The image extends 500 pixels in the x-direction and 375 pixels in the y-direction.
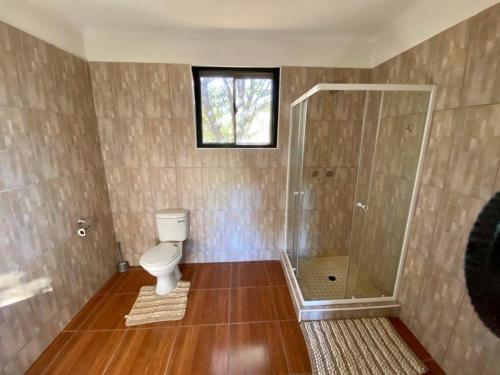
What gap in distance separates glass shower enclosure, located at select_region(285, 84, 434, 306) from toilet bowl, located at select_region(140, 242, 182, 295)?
48.1 inches

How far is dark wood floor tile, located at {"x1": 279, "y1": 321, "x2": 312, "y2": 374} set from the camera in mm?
1524

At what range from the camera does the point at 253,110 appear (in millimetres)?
2475

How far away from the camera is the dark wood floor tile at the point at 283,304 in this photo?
1959 mm

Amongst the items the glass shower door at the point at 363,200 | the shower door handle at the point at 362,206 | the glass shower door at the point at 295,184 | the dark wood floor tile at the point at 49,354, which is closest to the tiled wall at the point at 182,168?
Answer: the glass shower door at the point at 295,184

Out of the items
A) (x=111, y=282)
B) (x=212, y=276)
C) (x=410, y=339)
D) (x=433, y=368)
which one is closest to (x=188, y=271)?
(x=212, y=276)

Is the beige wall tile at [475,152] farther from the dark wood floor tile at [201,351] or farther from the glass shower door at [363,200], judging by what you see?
the dark wood floor tile at [201,351]

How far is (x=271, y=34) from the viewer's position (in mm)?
2219

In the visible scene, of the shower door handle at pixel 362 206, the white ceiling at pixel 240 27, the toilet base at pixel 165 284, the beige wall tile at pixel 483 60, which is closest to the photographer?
the beige wall tile at pixel 483 60

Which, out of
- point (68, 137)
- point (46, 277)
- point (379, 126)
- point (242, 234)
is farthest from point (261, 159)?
point (46, 277)

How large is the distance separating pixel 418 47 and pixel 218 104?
181 cm

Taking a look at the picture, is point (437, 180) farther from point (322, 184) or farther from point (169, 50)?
point (169, 50)

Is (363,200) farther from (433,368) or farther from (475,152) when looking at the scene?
(433,368)

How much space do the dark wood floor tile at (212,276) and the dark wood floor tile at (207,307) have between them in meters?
0.08

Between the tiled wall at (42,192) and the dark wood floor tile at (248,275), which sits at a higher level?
the tiled wall at (42,192)
